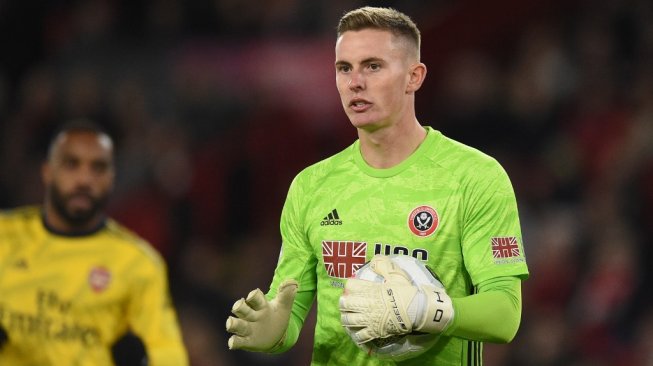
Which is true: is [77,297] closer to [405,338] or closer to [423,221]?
[423,221]

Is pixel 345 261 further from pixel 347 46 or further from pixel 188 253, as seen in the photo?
pixel 188 253

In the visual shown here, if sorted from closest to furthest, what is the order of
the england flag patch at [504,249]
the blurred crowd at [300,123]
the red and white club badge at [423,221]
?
the england flag patch at [504,249], the red and white club badge at [423,221], the blurred crowd at [300,123]

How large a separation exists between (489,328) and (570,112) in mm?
7029

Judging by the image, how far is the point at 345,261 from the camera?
4.18 metres

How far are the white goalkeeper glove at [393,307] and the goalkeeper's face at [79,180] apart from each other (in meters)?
3.57

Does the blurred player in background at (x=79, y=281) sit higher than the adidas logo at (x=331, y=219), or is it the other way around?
the adidas logo at (x=331, y=219)

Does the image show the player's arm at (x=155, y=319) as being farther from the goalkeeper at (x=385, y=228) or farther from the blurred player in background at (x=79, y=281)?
the goalkeeper at (x=385, y=228)

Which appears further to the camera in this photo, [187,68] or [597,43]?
[187,68]

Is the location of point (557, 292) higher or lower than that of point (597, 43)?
lower

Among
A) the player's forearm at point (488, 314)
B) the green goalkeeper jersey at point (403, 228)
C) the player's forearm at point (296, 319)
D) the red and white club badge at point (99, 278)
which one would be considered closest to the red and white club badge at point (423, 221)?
the green goalkeeper jersey at point (403, 228)

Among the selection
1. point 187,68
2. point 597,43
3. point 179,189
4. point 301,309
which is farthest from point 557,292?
point 301,309

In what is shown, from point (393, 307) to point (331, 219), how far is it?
2.25 ft

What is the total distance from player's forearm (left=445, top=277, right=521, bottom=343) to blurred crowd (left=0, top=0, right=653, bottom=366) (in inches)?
202

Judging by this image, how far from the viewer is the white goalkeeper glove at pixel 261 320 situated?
3.87m
